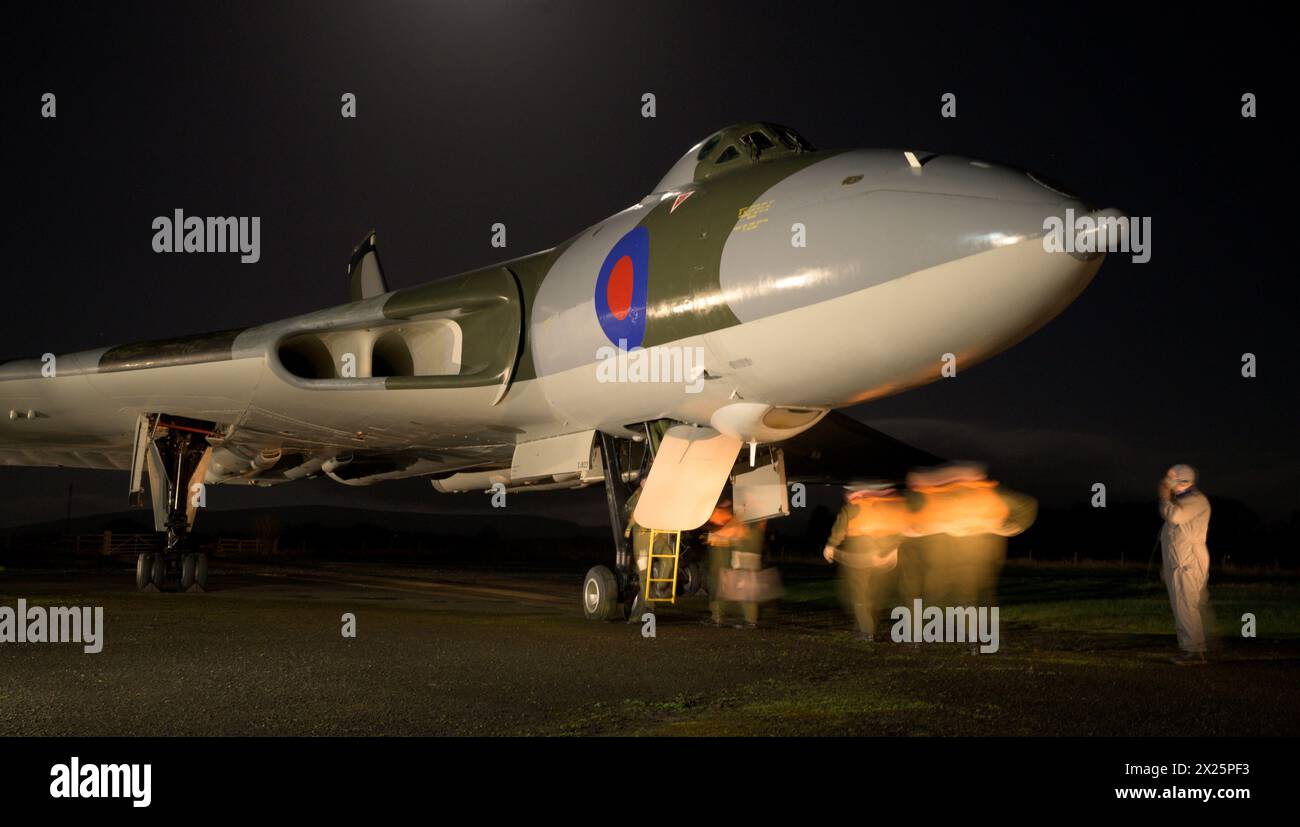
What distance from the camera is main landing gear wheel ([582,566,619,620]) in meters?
9.39

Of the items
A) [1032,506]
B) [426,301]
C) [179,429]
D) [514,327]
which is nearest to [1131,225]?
[1032,506]

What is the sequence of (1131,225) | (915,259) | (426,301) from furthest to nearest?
(426,301), (915,259), (1131,225)

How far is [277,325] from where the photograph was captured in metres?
10.0

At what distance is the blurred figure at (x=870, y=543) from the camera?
8602 mm

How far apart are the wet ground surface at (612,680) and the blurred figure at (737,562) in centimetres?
46

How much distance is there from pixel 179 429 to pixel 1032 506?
962cm

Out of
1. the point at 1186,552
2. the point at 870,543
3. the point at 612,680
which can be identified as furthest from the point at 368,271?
the point at 1186,552

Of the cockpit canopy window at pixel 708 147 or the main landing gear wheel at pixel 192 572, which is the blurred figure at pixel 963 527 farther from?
the main landing gear wheel at pixel 192 572

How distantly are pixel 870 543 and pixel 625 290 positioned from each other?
301cm

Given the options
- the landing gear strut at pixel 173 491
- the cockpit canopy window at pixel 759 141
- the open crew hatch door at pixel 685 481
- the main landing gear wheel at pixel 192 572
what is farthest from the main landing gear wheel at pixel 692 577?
the main landing gear wheel at pixel 192 572

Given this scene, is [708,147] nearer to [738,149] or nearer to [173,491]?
[738,149]

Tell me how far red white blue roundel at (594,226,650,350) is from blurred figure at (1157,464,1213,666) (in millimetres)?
3939

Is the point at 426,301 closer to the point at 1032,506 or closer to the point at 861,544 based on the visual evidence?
the point at 861,544

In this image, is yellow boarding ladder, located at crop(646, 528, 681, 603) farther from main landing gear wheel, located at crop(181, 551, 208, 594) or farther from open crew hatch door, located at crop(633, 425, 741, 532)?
main landing gear wheel, located at crop(181, 551, 208, 594)
